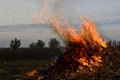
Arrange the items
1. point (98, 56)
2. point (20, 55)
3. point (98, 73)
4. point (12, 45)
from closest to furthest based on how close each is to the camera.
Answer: point (98, 73)
point (98, 56)
point (20, 55)
point (12, 45)

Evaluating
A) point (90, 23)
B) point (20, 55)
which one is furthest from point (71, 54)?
point (20, 55)

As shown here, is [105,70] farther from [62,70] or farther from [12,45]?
[12,45]

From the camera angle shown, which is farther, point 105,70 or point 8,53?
point 8,53

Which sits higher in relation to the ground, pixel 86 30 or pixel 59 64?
pixel 86 30

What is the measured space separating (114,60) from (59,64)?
338 cm

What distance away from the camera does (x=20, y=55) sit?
55250mm

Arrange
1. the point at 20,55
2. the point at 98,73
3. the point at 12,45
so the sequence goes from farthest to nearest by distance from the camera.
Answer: the point at 12,45 < the point at 20,55 < the point at 98,73

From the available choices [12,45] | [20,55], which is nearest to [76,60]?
[20,55]

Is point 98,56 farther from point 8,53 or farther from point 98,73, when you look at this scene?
point 8,53

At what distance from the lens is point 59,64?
24.4 m

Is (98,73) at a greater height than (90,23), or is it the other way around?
(90,23)

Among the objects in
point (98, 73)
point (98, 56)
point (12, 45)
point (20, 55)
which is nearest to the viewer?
point (98, 73)

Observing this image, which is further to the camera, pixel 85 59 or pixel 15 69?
pixel 15 69

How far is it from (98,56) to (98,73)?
5.72ft
